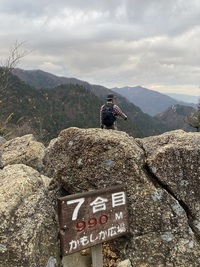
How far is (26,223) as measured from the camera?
3.96 metres

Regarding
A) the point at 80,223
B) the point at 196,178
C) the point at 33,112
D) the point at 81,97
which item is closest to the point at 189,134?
the point at 196,178

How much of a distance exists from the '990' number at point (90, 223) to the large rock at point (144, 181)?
0.89m

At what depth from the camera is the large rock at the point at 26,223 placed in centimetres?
369

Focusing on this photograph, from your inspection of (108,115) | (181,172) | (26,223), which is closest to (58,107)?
(108,115)

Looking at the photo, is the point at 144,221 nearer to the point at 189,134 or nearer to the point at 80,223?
the point at 80,223

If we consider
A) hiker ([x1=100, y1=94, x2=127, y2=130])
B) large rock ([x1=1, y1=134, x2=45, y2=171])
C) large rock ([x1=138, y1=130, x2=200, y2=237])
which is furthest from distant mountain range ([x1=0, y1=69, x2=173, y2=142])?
large rock ([x1=138, y1=130, x2=200, y2=237])

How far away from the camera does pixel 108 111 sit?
27.5 ft

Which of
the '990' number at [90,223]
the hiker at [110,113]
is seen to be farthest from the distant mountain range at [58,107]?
the '990' number at [90,223]

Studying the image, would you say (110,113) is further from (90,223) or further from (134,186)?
(90,223)

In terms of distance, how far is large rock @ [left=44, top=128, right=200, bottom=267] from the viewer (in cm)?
476

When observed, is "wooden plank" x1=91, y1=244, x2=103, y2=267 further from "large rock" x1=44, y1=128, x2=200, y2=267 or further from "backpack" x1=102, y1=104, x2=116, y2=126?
"backpack" x1=102, y1=104, x2=116, y2=126

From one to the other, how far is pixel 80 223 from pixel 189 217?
2255 millimetres

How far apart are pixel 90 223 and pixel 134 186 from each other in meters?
1.27

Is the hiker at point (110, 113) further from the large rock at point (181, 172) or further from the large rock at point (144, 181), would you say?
the large rock at point (181, 172)
